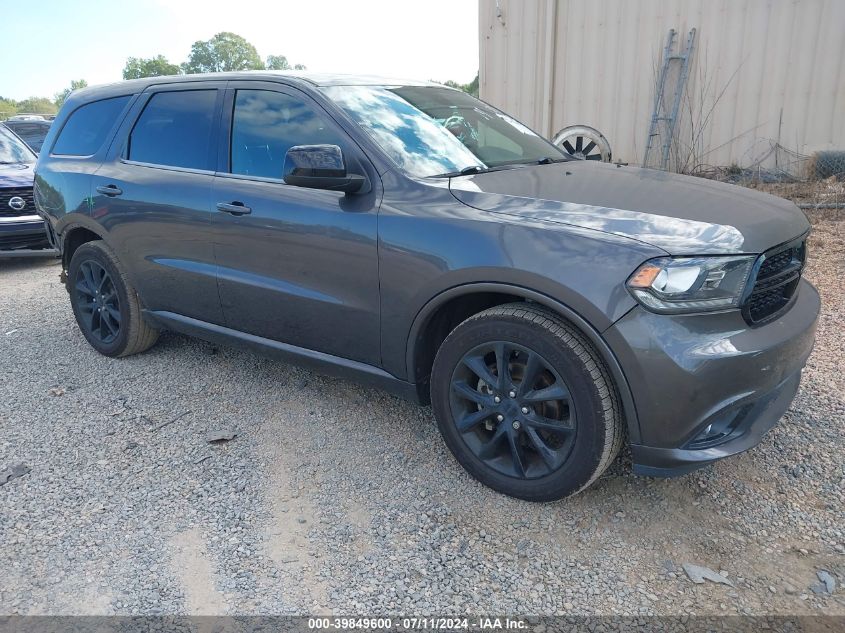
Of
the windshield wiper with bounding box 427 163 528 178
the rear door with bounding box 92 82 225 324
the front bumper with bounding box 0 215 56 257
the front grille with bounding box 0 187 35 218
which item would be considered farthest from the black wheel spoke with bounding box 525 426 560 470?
the front grille with bounding box 0 187 35 218

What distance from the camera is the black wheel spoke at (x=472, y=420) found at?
271cm

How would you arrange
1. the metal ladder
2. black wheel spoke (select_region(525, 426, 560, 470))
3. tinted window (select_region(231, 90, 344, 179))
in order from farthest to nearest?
the metal ladder, tinted window (select_region(231, 90, 344, 179)), black wheel spoke (select_region(525, 426, 560, 470))

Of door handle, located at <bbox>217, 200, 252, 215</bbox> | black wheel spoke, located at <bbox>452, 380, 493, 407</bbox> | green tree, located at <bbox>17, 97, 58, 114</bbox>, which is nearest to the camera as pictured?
black wheel spoke, located at <bbox>452, 380, 493, 407</bbox>

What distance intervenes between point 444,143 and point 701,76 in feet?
23.0

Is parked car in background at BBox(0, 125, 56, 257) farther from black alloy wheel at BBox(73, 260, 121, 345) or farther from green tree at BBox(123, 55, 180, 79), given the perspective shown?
green tree at BBox(123, 55, 180, 79)

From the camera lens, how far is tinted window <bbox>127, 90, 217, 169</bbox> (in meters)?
3.66

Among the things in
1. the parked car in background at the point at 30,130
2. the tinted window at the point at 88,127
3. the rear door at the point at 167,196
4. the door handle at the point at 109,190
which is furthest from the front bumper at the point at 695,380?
the parked car in background at the point at 30,130

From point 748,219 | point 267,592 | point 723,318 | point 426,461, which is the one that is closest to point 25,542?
point 267,592

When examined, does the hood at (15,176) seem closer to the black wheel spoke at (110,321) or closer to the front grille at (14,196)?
the front grille at (14,196)

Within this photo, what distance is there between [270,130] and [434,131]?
0.88 metres

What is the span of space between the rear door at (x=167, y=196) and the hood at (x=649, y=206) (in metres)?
1.59

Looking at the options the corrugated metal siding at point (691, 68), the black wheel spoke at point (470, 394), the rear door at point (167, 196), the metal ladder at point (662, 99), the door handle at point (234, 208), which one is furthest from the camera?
the metal ladder at point (662, 99)

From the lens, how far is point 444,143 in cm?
320

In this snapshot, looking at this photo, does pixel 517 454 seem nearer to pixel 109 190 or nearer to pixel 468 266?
pixel 468 266
